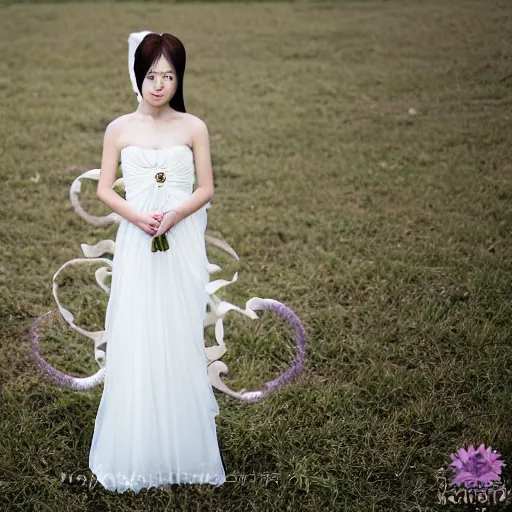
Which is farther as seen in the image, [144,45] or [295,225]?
[295,225]

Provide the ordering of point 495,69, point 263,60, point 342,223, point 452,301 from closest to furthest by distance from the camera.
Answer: point 452,301
point 342,223
point 495,69
point 263,60

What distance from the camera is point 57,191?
5355mm

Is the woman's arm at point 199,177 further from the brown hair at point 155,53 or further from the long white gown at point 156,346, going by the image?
the brown hair at point 155,53

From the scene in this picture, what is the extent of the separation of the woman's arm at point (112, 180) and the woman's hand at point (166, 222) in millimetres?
87

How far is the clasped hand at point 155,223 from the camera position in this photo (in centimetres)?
234

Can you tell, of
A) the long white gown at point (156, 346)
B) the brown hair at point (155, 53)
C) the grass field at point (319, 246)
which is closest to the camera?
the brown hair at point (155, 53)

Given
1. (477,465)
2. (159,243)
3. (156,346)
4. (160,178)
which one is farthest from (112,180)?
(477,465)

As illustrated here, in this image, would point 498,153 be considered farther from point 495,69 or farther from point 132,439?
point 132,439

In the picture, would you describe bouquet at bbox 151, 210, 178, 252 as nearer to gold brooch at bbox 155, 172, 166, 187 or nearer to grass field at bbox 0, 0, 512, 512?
gold brooch at bbox 155, 172, 166, 187

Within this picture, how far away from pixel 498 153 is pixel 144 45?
4642mm

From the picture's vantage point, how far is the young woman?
235cm

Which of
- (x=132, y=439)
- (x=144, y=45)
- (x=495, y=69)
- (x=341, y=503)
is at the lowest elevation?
(x=341, y=503)

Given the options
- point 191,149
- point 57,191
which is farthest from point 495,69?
Answer: point 191,149

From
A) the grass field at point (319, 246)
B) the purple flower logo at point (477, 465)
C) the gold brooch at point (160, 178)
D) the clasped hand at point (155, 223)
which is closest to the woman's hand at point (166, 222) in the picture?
the clasped hand at point (155, 223)
